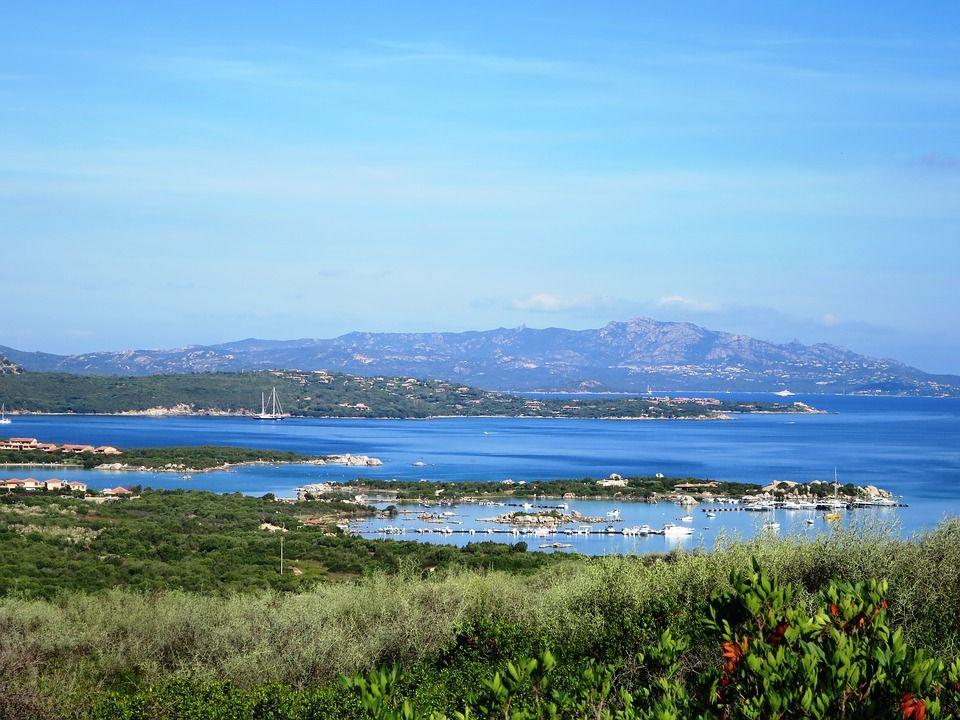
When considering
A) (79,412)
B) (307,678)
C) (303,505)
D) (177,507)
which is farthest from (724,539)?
(79,412)

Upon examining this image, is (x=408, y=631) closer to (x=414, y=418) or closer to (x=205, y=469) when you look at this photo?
(x=205, y=469)

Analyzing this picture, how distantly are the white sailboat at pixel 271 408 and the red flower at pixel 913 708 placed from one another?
117 m

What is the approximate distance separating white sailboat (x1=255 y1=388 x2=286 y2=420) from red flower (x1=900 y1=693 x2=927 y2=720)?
117 meters

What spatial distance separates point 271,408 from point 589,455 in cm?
5787

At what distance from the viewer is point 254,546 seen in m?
26.2

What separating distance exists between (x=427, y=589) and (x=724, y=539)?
13.2 feet

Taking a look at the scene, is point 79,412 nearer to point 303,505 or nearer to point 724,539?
point 303,505

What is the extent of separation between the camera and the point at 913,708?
153 inches

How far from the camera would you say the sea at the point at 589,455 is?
41.5 m

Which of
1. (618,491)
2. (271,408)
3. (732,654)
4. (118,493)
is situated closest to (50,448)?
(118,493)

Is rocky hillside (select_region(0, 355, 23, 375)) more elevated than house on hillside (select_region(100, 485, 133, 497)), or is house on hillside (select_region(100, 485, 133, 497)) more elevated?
rocky hillside (select_region(0, 355, 23, 375))

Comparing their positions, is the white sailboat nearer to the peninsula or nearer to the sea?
the peninsula

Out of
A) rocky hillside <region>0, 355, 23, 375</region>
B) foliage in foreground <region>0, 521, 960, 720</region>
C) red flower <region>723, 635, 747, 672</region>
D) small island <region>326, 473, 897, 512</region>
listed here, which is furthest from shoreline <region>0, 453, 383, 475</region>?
rocky hillside <region>0, 355, 23, 375</region>

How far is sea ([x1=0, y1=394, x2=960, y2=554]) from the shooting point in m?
41.5
